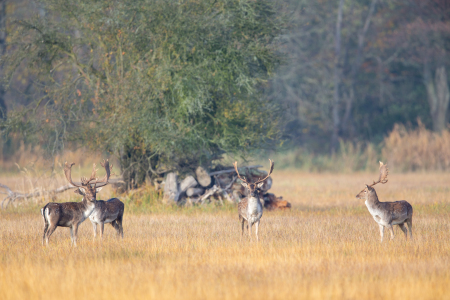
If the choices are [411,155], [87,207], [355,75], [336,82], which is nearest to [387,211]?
[87,207]

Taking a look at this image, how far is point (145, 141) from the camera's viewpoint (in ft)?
48.7

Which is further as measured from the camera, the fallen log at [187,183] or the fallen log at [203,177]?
the fallen log at [203,177]

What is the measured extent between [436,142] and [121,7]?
2113 cm

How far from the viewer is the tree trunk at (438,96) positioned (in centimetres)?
3969

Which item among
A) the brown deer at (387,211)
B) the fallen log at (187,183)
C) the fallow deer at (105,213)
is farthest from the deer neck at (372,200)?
the fallen log at (187,183)

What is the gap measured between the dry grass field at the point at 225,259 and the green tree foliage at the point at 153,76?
2078 millimetres

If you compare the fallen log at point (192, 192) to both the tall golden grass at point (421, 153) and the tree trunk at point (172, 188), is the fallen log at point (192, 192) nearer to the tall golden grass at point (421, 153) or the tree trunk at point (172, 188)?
the tree trunk at point (172, 188)

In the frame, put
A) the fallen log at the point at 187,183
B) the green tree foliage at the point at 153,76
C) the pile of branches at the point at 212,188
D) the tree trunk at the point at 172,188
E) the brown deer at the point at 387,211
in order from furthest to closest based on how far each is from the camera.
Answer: the fallen log at the point at 187,183 < the pile of branches at the point at 212,188 < the tree trunk at the point at 172,188 < the green tree foliage at the point at 153,76 < the brown deer at the point at 387,211

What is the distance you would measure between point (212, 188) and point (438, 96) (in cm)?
2917

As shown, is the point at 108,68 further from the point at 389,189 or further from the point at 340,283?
the point at 389,189

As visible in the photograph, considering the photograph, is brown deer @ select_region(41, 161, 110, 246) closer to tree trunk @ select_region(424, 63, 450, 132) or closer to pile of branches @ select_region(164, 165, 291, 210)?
pile of branches @ select_region(164, 165, 291, 210)

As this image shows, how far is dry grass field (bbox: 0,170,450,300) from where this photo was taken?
709 cm

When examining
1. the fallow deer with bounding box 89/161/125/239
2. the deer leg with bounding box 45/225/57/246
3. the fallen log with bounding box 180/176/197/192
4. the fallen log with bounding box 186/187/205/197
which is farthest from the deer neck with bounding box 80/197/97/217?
the fallen log with bounding box 186/187/205/197

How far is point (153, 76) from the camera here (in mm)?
14969
